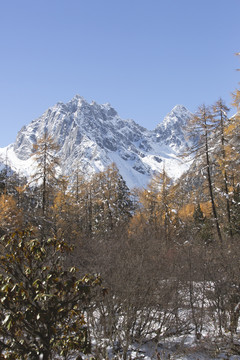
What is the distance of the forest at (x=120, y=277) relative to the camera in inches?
137

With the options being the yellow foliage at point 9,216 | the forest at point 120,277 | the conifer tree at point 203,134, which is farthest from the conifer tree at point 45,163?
the conifer tree at point 203,134

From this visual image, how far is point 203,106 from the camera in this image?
1638cm

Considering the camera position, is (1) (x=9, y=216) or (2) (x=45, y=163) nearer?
(2) (x=45, y=163)

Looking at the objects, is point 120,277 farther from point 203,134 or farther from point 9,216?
point 9,216

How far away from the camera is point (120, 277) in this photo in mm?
→ 8328

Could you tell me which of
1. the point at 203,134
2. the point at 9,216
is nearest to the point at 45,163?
the point at 9,216

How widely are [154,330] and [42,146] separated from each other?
14.1 m

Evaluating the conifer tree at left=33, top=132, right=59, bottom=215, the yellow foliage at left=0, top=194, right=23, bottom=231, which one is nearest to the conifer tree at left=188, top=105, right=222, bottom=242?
the conifer tree at left=33, top=132, right=59, bottom=215

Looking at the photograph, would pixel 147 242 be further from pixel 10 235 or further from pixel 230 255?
pixel 10 235

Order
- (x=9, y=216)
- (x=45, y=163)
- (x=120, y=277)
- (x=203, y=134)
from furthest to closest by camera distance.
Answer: (x=9, y=216) < (x=45, y=163) < (x=203, y=134) < (x=120, y=277)

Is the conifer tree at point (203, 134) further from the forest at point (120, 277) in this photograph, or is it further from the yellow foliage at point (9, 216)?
the yellow foliage at point (9, 216)

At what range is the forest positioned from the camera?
137 inches

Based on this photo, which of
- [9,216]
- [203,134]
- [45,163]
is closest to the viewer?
[203,134]

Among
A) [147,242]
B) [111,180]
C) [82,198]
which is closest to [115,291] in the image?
[147,242]
